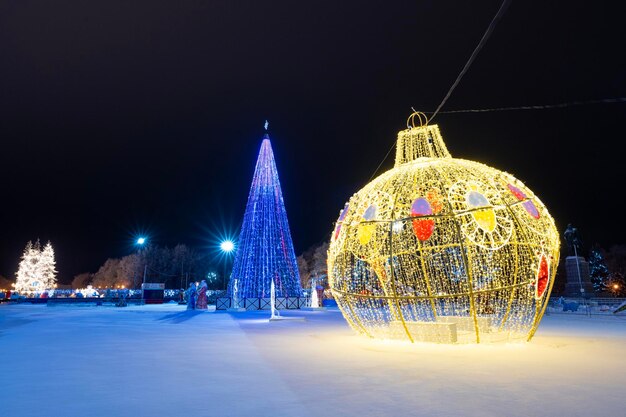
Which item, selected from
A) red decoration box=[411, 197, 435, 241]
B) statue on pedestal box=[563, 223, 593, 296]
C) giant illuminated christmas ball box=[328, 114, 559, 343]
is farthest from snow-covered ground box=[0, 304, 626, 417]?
statue on pedestal box=[563, 223, 593, 296]

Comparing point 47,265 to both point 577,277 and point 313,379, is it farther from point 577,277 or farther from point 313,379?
point 313,379

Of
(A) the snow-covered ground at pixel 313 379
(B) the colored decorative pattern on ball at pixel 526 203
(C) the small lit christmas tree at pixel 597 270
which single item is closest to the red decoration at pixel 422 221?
(B) the colored decorative pattern on ball at pixel 526 203

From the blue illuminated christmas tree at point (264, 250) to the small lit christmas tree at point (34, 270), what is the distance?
6371cm

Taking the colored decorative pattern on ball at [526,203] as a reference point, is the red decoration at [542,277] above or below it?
below

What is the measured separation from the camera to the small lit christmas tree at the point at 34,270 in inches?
2835

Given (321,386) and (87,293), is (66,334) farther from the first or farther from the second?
(87,293)

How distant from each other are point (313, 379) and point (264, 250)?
1973cm

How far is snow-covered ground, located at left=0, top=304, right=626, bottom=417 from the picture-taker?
4.36 m

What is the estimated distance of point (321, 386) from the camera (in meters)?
5.32

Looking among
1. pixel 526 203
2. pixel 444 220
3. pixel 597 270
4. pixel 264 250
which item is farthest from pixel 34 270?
pixel 597 270

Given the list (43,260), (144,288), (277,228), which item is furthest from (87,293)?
(277,228)

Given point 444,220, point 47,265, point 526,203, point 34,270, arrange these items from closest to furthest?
point 526,203 → point 444,220 → point 34,270 → point 47,265

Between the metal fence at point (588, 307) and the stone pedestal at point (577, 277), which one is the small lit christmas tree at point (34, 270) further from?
the stone pedestal at point (577, 277)

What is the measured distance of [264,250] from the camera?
2523 centimetres
